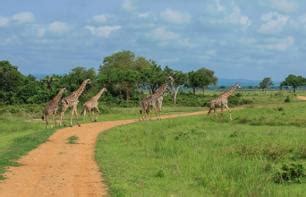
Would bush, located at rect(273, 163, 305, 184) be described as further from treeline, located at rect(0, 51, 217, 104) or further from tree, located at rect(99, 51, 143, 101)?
tree, located at rect(99, 51, 143, 101)

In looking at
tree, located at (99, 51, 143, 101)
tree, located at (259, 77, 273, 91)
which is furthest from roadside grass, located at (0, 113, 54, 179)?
tree, located at (259, 77, 273, 91)

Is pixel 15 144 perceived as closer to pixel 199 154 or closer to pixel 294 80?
pixel 199 154

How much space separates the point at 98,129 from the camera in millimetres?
29266

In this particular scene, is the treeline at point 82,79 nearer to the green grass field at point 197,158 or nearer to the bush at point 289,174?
the green grass field at point 197,158

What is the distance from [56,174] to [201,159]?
16.8ft

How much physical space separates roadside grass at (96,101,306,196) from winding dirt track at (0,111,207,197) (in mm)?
402

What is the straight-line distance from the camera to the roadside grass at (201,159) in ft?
44.6

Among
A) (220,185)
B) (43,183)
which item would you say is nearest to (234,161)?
(220,185)

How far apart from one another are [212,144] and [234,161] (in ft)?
16.9

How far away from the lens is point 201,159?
712 inches

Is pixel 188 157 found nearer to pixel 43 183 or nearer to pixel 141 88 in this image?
pixel 43 183

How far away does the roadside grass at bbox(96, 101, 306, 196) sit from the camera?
1360 centimetres

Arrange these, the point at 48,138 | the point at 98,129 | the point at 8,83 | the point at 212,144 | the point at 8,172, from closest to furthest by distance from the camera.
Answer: the point at 8,172
the point at 212,144
the point at 48,138
the point at 98,129
the point at 8,83

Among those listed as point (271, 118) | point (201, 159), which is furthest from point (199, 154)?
point (271, 118)
